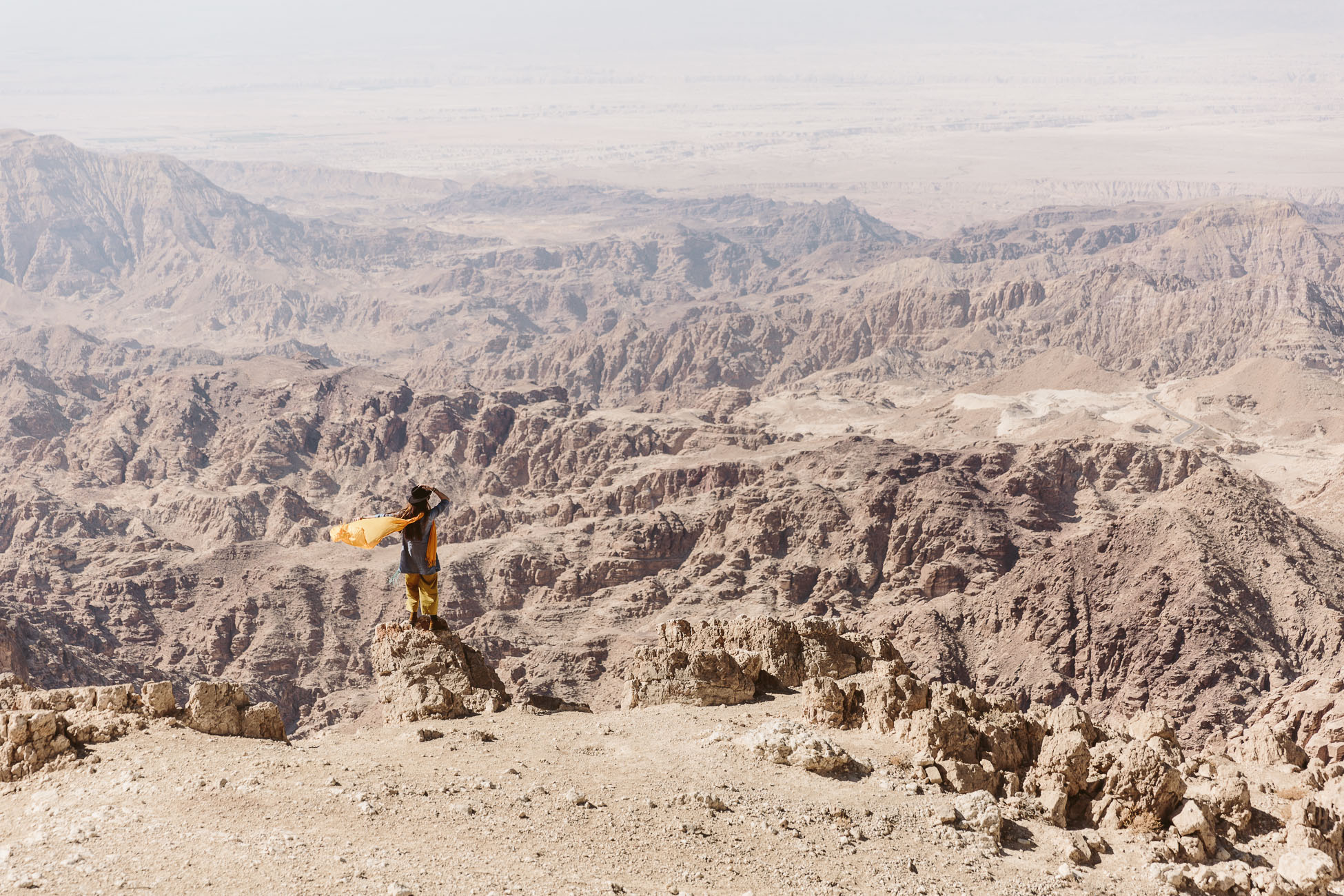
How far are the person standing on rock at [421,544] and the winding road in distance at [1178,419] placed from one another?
11974cm

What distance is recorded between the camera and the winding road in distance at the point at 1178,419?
13875 cm

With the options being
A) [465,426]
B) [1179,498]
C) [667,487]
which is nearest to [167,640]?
[667,487]

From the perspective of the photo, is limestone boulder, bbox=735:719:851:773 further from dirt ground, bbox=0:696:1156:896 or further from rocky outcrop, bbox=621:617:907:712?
rocky outcrop, bbox=621:617:907:712

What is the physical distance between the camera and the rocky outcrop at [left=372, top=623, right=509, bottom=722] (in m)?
26.7

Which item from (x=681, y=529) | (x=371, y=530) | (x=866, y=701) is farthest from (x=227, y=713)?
(x=681, y=529)

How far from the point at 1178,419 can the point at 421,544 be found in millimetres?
137940

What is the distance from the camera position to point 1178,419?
481ft

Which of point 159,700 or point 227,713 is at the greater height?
point 159,700

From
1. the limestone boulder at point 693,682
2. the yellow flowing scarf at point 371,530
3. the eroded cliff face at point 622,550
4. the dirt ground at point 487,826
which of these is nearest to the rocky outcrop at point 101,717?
the dirt ground at point 487,826

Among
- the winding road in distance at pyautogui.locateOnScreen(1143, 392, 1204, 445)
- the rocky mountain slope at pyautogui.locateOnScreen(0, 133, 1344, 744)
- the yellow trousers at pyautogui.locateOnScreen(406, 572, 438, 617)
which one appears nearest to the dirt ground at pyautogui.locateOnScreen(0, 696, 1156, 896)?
the yellow trousers at pyautogui.locateOnScreen(406, 572, 438, 617)

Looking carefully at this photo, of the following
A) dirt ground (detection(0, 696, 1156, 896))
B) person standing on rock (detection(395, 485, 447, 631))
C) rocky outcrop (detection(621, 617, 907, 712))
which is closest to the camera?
dirt ground (detection(0, 696, 1156, 896))

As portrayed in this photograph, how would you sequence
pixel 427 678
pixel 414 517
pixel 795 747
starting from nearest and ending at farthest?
Result: pixel 795 747, pixel 414 517, pixel 427 678

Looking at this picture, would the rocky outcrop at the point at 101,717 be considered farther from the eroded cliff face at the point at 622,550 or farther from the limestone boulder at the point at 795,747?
the eroded cliff face at the point at 622,550

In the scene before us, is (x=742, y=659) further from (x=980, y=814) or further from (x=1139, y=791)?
(x=1139, y=791)
